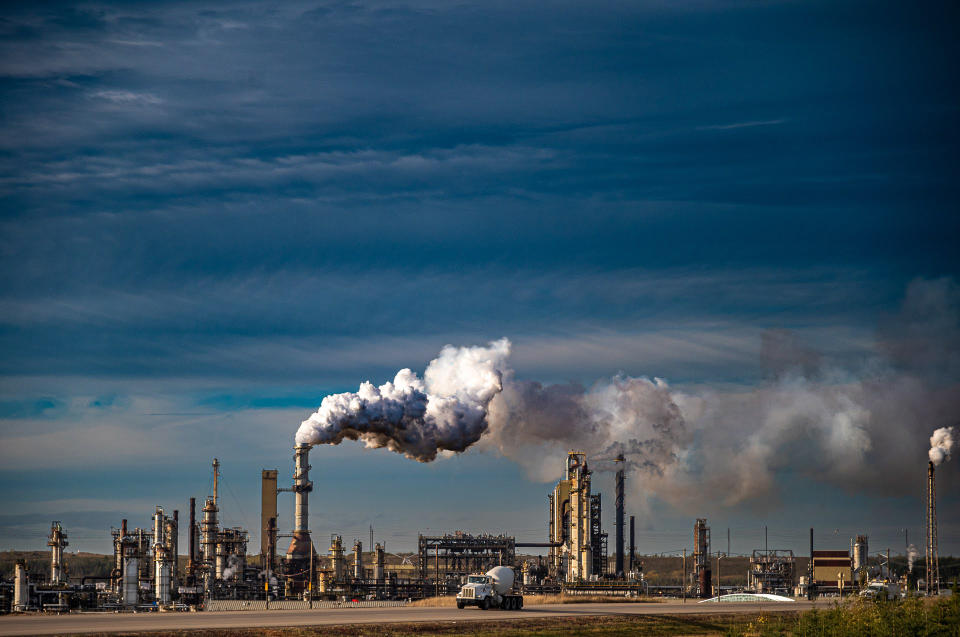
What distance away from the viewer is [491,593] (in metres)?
83.6

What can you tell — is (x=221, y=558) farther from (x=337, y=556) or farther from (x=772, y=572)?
(x=772, y=572)

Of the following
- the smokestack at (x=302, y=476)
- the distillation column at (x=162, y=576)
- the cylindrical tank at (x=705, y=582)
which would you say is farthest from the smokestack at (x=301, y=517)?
the cylindrical tank at (x=705, y=582)

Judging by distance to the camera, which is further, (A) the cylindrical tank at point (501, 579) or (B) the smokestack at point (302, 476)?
(B) the smokestack at point (302, 476)

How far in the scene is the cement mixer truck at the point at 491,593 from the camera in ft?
270

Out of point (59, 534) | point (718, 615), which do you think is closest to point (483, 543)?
point (59, 534)

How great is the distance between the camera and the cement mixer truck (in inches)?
3243

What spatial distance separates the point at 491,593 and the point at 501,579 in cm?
216

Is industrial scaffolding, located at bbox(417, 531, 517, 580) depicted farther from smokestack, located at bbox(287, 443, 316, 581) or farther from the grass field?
the grass field

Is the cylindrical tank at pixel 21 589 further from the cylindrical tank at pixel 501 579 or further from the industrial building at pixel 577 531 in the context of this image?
the industrial building at pixel 577 531

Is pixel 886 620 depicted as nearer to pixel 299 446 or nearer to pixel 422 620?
pixel 422 620

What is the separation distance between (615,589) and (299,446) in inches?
1802

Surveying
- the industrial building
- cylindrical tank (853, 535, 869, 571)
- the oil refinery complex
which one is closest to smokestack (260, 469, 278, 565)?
the oil refinery complex

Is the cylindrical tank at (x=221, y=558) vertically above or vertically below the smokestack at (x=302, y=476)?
below

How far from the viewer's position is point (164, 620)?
224 ft
